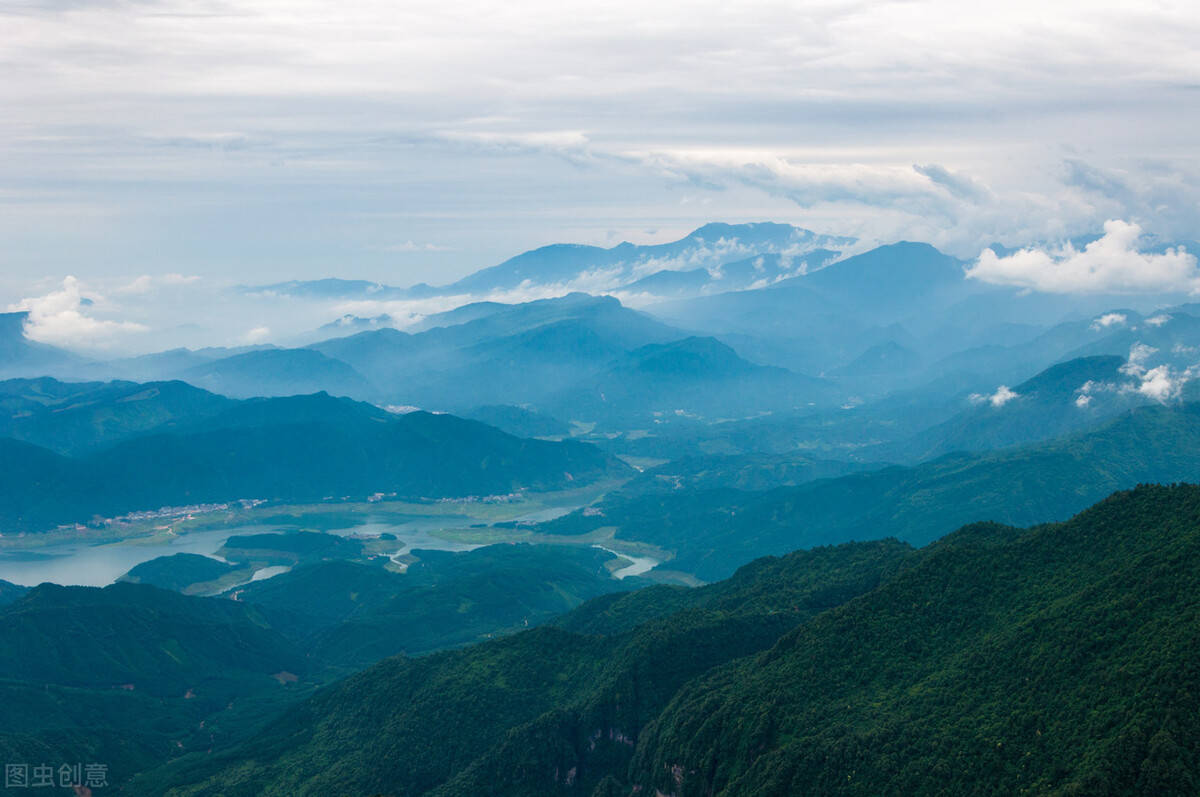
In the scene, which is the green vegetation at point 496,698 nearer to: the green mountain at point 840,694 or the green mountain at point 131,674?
the green mountain at point 840,694

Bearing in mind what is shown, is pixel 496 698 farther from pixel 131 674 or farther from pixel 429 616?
pixel 429 616

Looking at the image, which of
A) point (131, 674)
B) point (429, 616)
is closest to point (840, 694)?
point (131, 674)

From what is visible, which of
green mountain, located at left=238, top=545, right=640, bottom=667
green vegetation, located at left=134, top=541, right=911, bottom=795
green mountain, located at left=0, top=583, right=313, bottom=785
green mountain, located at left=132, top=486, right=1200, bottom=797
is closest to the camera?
green mountain, located at left=132, top=486, right=1200, bottom=797

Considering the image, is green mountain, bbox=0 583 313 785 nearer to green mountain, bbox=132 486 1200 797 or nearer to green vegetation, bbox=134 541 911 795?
green vegetation, bbox=134 541 911 795

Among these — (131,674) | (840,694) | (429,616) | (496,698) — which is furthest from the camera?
(429,616)

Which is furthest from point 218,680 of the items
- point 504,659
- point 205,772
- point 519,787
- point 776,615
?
point 776,615

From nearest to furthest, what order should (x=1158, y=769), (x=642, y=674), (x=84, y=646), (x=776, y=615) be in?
(x=1158, y=769) < (x=642, y=674) < (x=776, y=615) < (x=84, y=646)

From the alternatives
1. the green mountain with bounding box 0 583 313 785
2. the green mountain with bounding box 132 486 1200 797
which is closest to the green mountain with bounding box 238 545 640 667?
the green mountain with bounding box 0 583 313 785

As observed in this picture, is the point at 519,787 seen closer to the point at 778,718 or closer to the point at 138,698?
the point at 778,718
